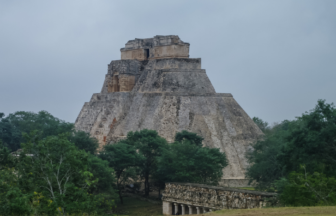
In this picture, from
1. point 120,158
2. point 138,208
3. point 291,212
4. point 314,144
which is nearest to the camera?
point 291,212

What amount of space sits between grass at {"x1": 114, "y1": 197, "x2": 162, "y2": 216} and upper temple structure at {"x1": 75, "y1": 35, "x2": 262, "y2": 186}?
24.4 feet

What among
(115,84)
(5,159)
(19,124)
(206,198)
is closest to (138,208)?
(206,198)

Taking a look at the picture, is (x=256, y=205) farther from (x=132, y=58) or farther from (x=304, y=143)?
(x=132, y=58)

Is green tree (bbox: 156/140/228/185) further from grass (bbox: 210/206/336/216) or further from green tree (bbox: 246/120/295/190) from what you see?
grass (bbox: 210/206/336/216)

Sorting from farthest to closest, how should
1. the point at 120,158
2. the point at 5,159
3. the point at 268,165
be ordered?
the point at 120,158
the point at 268,165
the point at 5,159

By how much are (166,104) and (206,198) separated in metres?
18.4

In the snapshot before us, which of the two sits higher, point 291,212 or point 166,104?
point 166,104

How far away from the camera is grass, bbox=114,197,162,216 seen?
27.2 m

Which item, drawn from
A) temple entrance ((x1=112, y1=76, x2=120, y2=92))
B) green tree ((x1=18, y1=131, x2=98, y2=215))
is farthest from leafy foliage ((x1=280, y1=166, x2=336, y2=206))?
temple entrance ((x1=112, y1=76, x2=120, y2=92))

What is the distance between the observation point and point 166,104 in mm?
39906

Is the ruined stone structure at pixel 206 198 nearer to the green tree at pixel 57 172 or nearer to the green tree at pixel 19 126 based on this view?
the green tree at pixel 57 172

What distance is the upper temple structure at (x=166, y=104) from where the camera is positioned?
1490 inches

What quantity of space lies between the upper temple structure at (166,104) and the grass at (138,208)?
24.4 ft

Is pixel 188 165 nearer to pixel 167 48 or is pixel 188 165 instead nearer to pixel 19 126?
pixel 167 48
